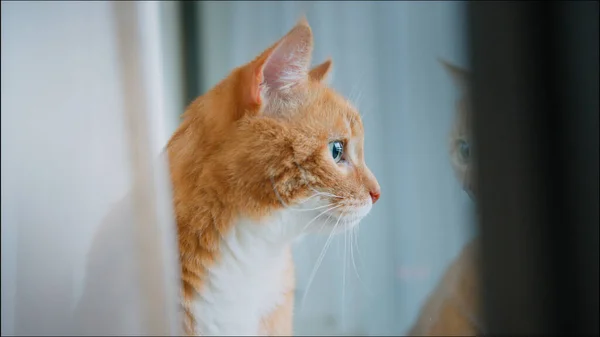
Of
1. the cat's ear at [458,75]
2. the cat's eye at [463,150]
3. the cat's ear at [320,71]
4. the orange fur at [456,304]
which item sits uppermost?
the cat's ear at [320,71]

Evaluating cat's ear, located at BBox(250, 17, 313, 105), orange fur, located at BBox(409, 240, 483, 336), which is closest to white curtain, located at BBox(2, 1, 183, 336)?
cat's ear, located at BBox(250, 17, 313, 105)

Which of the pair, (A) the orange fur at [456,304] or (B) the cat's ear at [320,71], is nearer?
(A) the orange fur at [456,304]

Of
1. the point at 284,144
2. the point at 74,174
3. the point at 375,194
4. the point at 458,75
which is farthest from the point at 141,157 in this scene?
the point at 458,75

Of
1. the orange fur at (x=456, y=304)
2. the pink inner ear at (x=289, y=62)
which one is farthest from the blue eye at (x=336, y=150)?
the orange fur at (x=456, y=304)

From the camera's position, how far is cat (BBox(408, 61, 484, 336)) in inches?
29.2

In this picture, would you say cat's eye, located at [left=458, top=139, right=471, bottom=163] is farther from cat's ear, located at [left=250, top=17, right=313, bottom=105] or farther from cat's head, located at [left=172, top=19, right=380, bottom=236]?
cat's ear, located at [left=250, top=17, right=313, bottom=105]

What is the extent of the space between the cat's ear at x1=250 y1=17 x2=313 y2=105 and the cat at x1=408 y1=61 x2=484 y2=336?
21cm

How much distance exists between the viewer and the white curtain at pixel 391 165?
874 millimetres

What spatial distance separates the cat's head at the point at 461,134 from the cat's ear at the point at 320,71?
175 millimetres

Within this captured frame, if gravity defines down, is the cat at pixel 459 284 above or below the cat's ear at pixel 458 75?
below

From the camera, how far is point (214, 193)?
0.81 metres

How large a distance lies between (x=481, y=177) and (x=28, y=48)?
66cm

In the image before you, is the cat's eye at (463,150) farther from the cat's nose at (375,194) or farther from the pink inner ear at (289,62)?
the pink inner ear at (289,62)

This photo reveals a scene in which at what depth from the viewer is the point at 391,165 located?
Answer: 892 millimetres
